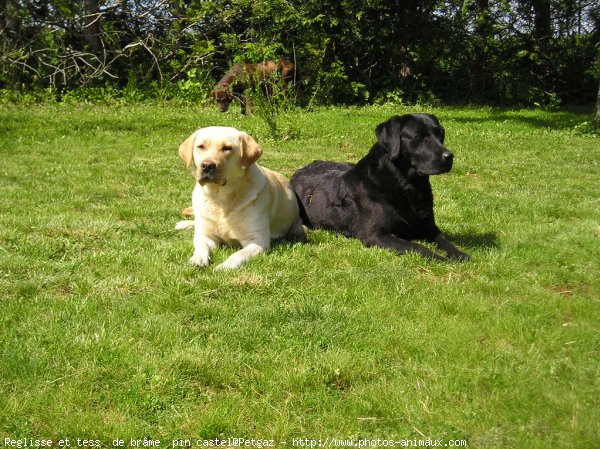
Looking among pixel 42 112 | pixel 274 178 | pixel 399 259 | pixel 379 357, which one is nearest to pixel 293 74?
pixel 42 112

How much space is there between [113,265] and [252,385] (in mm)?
2170

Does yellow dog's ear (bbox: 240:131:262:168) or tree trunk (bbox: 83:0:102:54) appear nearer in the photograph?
yellow dog's ear (bbox: 240:131:262:168)

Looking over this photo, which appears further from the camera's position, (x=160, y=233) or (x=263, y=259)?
(x=160, y=233)

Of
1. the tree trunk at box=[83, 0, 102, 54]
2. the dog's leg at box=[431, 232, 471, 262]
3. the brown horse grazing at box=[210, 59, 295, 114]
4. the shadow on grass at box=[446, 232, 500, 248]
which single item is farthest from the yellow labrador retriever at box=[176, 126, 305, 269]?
the tree trunk at box=[83, 0, 102, 54]

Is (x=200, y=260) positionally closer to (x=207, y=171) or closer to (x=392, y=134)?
(x=207, y=171)

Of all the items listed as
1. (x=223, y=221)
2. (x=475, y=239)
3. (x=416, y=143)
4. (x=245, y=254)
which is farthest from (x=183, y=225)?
(x=475, y=239)

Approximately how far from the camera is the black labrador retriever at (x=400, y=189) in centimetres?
531

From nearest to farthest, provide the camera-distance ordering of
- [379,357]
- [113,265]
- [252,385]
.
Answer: [252,385]
[379,357]
[113,265]

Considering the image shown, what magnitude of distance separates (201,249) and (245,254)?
40 cm

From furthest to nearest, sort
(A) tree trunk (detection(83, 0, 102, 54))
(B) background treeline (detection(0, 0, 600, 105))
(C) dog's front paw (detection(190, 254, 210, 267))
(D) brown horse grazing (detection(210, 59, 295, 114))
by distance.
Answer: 1. (A) tree trunk (detection(83, 0, 102, 54))
2. (B) background treeline (detection(0, 0, 600, 105))
3. (D) brown horse grazing (detection(210, 59, 295, 114))
4. (C) dog's front paw (detection(190, 254, 210, 267))

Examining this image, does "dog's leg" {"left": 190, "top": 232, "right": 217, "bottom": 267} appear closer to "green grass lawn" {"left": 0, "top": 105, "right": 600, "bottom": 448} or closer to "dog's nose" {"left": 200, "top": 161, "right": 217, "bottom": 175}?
"green grass lawn" {"left": 0, "top": 105, "right": 600, "bottom": 448}

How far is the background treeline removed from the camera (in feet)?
61.0

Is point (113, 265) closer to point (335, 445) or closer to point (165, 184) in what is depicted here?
point (335, 445)

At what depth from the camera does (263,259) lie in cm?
491
